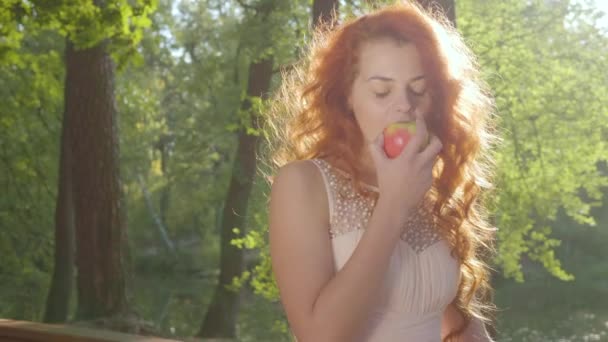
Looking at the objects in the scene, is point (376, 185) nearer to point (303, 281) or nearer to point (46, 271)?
point (303, 281)

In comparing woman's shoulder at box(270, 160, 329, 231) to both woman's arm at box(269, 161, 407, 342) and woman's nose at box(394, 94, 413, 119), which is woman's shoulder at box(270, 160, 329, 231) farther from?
woman's nose at box(394, 94, 413, 119)

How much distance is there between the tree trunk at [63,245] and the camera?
1453 centimetres

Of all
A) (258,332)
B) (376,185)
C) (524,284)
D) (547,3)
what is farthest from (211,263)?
(376,185)

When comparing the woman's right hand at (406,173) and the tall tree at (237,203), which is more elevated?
the woman's right hand at (406,173)

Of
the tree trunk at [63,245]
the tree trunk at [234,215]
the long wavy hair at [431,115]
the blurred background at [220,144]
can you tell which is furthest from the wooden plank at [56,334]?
the tree trunk at [234,215]

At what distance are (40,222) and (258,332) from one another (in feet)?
17.1

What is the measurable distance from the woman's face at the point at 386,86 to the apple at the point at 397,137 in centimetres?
5

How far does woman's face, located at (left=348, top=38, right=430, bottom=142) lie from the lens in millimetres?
2033

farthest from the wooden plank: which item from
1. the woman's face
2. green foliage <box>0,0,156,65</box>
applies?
green foliage <box>0,0,156,65</box>

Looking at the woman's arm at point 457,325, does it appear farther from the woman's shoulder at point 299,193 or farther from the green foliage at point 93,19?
the green foliage at point 93,19

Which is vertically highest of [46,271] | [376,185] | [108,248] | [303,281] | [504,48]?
[504,48]

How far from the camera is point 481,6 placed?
16969mm

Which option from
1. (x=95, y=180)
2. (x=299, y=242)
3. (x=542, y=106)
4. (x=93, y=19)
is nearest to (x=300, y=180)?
(x=299, y=242)

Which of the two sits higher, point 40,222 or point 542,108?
point 542,108
